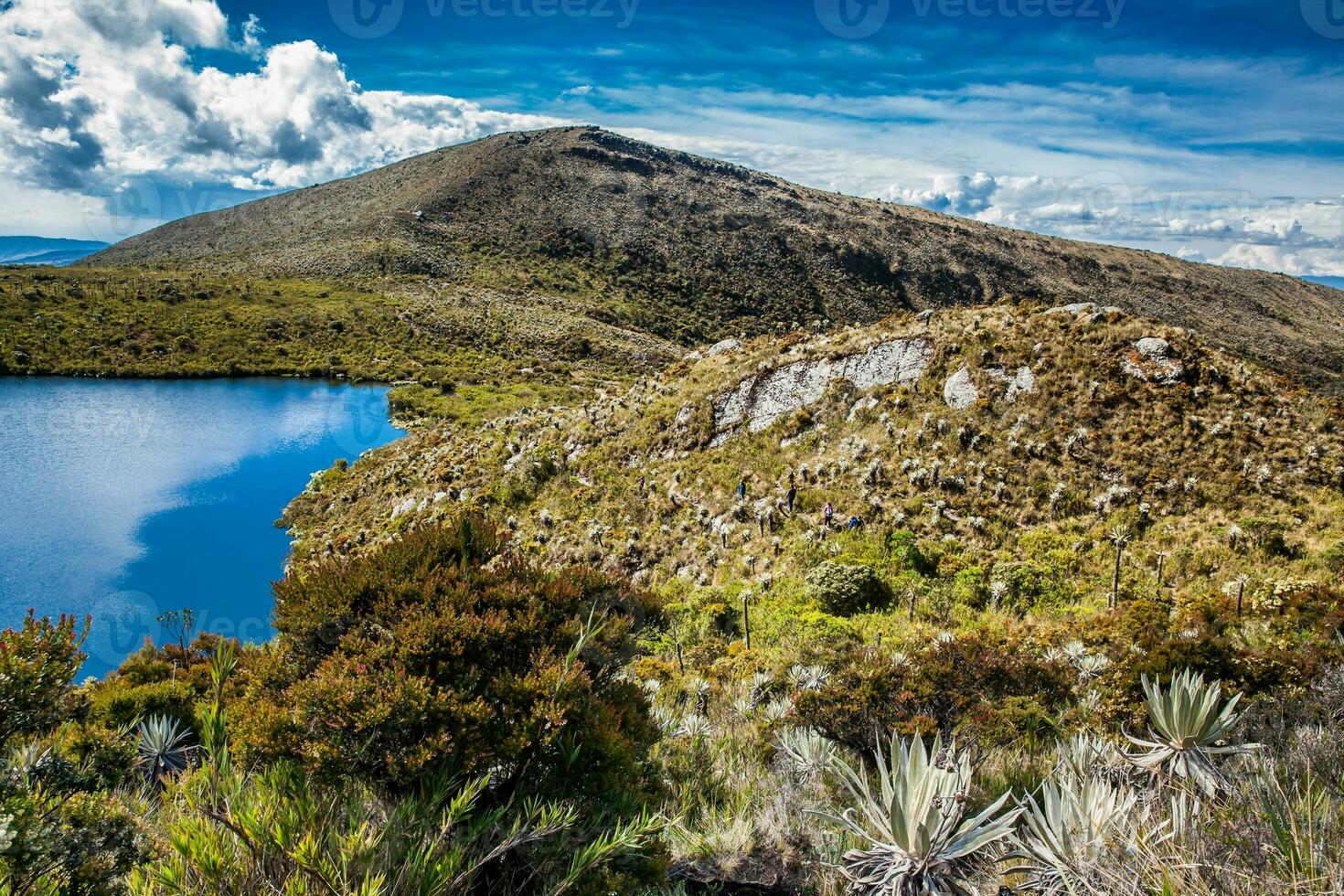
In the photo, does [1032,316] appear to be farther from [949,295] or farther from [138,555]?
[949,295]

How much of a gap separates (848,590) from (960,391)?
739cm

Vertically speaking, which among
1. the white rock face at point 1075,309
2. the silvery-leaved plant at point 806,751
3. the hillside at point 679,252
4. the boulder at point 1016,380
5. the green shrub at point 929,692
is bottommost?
the silvery-leaved plant at point 806,751

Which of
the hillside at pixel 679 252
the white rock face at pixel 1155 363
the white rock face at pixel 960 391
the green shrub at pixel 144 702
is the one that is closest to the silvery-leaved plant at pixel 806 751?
the green shrub at pixel 144 702

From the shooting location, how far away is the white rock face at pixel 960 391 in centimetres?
1550

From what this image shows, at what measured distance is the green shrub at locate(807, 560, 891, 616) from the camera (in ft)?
36.5

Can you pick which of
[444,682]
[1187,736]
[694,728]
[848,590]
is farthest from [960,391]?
[444,682]

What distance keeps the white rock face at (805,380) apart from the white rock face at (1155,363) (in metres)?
4.59

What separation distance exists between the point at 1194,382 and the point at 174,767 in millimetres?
20324

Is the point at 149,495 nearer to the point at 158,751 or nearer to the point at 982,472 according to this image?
the point at 158,751

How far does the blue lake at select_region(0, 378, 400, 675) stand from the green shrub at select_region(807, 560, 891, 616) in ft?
54.3

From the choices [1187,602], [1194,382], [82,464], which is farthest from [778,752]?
[82,464]

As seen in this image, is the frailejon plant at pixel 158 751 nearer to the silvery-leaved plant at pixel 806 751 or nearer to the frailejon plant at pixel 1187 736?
the silvery-leaved plant at pixel 806 751

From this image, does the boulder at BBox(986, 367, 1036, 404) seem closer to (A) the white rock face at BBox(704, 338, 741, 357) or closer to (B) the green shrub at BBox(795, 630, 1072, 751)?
(A) the white rock face at BBox(704, 338, 741, 357)

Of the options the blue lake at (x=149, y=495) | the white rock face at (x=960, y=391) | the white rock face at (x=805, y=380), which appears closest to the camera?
the white rock face at (x=960, y=391)
